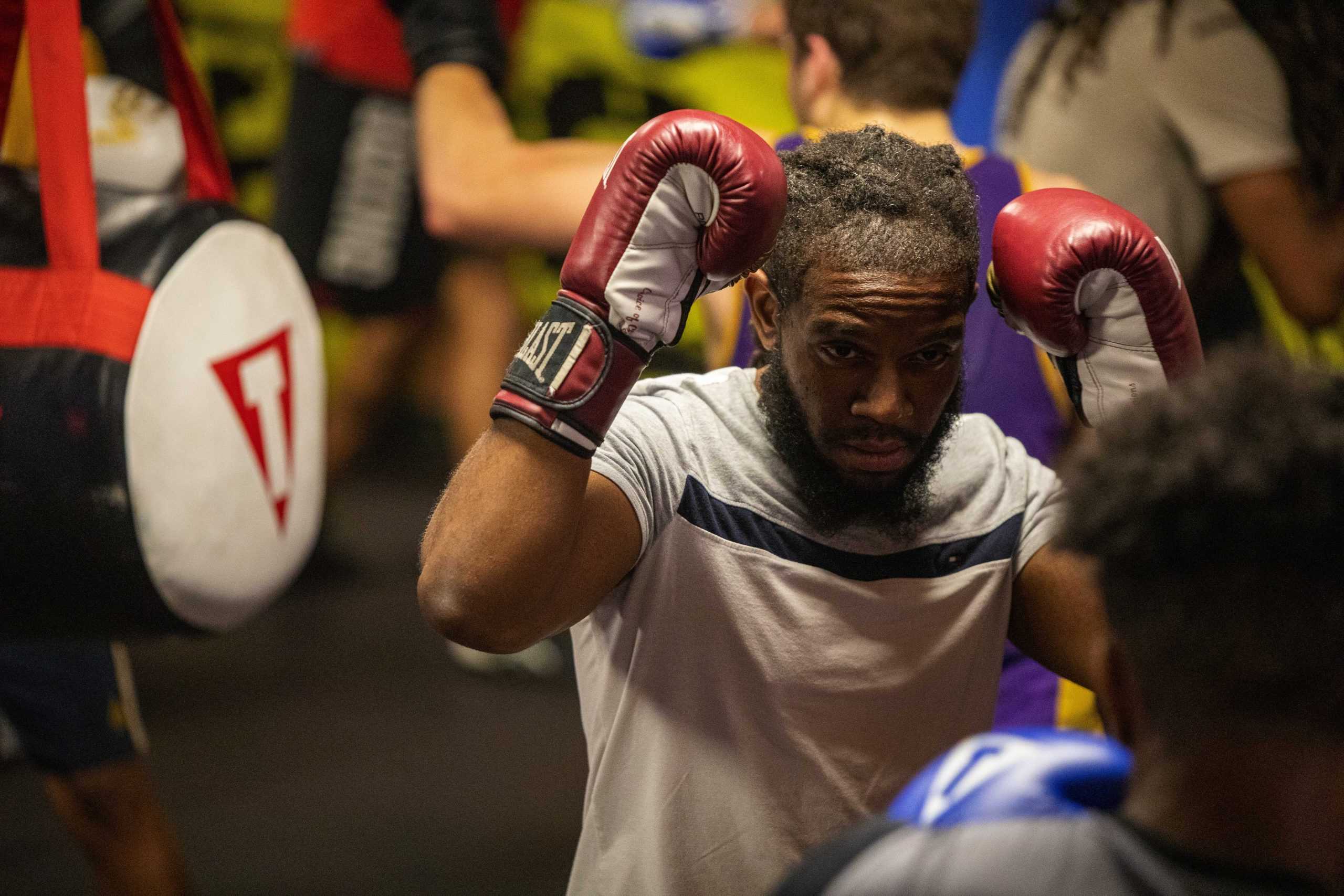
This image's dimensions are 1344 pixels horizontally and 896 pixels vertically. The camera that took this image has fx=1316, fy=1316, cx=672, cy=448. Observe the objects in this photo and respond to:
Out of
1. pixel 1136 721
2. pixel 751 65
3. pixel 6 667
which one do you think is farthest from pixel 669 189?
pixel 751 65

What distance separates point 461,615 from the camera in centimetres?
96

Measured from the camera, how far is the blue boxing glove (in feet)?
2.31

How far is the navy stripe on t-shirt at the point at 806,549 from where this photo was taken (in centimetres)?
109

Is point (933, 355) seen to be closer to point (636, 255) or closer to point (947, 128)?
point (636, 255)

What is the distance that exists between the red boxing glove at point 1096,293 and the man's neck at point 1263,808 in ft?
1.40

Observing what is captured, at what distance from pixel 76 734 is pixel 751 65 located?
9.97 feet

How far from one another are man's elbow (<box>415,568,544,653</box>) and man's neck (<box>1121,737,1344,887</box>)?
48 centimetres

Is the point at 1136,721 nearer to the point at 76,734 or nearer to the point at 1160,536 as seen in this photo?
the point at 1160,536

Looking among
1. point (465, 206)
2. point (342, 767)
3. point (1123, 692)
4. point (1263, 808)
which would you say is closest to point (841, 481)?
point (1123, 692)

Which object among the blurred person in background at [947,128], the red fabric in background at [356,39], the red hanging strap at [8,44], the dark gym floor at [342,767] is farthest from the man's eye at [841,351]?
the red fabric in background at [356,39]

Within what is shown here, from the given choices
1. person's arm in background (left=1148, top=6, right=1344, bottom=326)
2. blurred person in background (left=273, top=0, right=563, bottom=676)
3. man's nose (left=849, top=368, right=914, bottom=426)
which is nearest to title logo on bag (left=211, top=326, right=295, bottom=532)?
man's nose (left=849, top=368, right=914, bottom=426)

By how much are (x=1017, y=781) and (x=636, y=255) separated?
1.52ft

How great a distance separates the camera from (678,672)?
42.4 inches

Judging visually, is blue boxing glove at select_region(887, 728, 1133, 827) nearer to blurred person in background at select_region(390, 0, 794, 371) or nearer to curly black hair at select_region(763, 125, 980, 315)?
curly black hair at select_region(763, 125, 980, 315)
